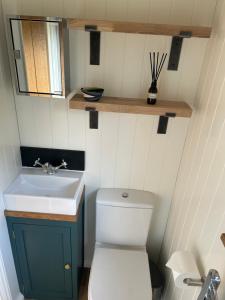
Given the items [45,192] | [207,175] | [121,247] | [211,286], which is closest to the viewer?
[211,286]

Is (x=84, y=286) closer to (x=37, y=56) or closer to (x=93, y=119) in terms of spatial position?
(x=93, y=119)

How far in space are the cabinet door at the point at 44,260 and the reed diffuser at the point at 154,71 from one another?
951mm

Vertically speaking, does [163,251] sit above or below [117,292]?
below

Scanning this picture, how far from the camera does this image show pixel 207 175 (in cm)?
104

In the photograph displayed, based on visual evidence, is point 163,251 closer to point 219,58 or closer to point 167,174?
point 167,174

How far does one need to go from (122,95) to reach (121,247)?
1.10 m

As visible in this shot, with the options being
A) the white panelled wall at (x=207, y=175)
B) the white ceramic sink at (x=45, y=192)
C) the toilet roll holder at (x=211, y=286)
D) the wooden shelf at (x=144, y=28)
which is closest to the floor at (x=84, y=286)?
the white panelled wall at (x=207, y=175)

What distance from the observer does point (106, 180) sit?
164cm

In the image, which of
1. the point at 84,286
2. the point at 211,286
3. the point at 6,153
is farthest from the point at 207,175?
the point at 84,286

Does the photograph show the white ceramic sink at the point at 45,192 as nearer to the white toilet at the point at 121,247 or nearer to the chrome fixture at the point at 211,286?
the white toilet at the point at 121,247

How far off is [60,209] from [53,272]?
1.85 feet

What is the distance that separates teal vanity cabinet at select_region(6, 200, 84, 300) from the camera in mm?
1411

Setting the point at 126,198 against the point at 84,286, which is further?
the point at 84,286

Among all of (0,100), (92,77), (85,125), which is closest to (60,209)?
(85,125)
